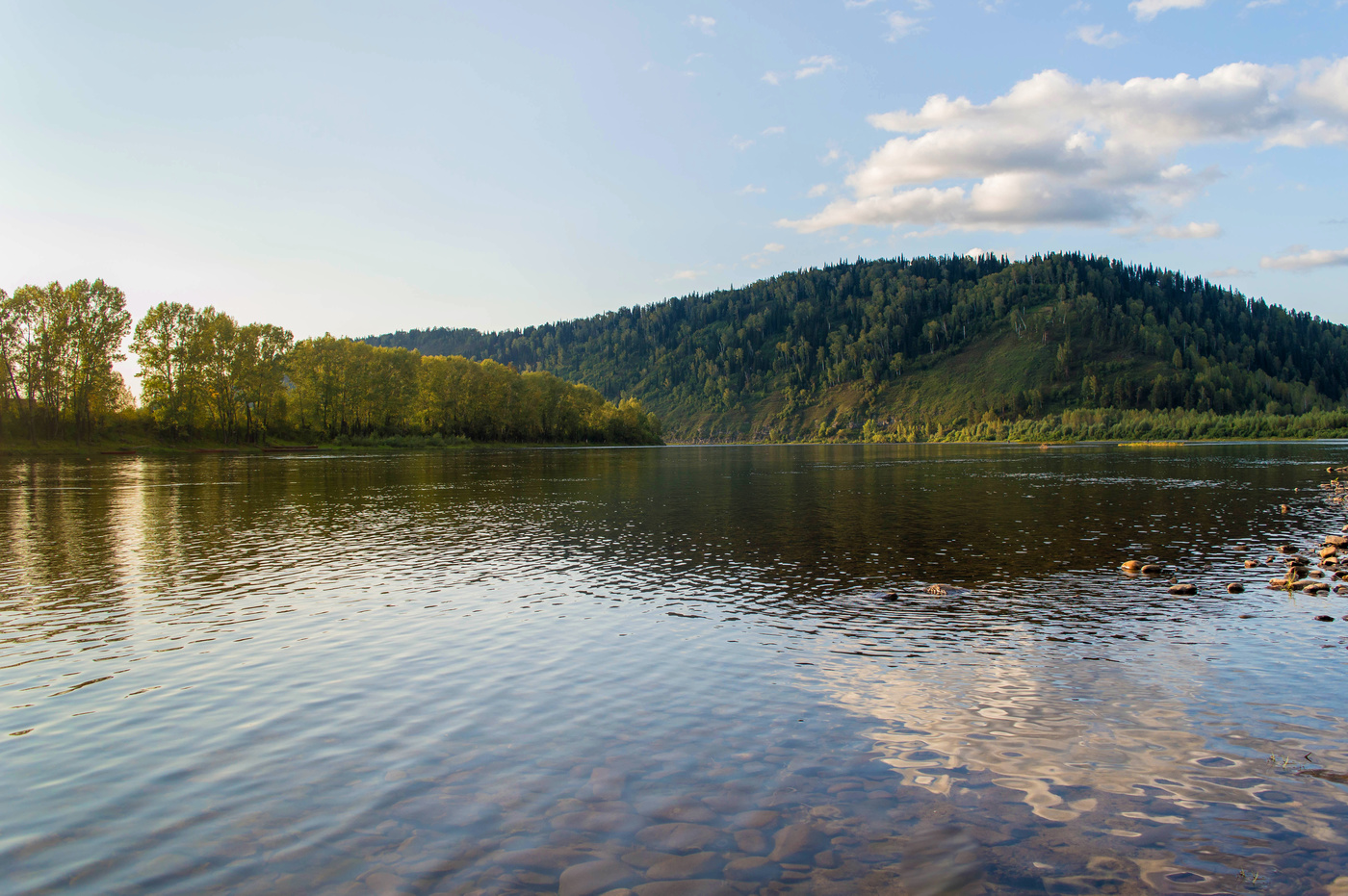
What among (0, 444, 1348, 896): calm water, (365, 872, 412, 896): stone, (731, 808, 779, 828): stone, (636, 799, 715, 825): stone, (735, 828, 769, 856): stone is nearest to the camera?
(365, 872, 412, 896): stone

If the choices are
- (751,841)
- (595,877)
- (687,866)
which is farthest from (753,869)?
(595,877)

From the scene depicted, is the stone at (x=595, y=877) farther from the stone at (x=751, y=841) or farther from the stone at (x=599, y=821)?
the stone at (x=751, y=841)

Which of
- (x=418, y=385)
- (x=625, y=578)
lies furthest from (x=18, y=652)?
(x=418, y=385)

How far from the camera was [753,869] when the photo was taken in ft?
28.6

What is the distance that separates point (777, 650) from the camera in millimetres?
18047

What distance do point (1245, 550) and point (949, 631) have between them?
2091 cm

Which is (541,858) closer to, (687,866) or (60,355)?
(687,866)

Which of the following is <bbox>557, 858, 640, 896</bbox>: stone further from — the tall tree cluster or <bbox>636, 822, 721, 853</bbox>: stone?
the tall tree cluster

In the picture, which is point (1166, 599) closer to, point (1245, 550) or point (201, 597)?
point (1245, 550)

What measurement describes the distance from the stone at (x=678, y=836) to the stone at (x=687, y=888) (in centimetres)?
70

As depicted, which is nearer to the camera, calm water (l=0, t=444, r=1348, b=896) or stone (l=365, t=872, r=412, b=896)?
stone (l=365, t=872, r=412, b=896)

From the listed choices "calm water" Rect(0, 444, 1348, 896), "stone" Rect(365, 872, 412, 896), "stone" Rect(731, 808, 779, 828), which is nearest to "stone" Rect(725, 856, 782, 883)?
"calm water" Rect(0, 444, 1348, 896)

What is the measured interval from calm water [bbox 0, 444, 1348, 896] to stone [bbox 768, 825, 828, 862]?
4 centimetres

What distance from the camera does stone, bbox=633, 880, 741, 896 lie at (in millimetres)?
8273
